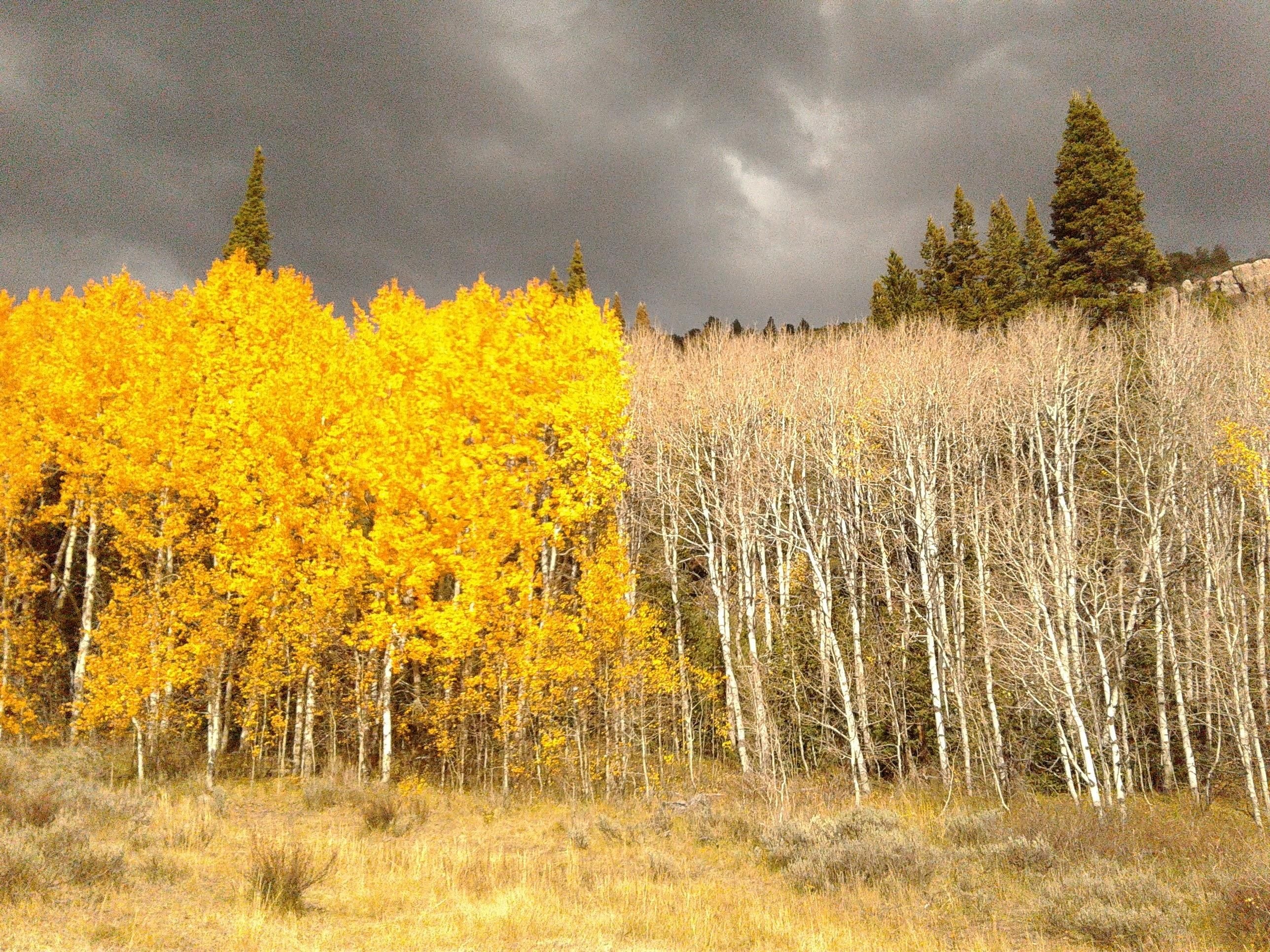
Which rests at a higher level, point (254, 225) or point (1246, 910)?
point (254, 225)

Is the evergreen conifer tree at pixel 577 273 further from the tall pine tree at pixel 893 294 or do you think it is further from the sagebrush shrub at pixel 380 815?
the sagebrush shrub at pixel 380 815

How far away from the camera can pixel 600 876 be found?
11.3 m

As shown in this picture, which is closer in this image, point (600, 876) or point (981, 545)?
point (600, 876)

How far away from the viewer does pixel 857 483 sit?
22500 mm

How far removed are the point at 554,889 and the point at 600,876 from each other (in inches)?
49.1

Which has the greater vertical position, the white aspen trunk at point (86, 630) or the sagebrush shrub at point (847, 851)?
the white aspen trunk at point (86, 630)

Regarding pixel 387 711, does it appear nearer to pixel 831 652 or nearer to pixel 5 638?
pixel 5 638

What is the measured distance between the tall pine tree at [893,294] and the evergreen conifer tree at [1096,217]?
10.4 m

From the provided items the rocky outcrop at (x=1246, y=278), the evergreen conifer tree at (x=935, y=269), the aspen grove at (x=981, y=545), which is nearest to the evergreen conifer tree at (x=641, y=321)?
the aspen grove at (x=981, y=545)

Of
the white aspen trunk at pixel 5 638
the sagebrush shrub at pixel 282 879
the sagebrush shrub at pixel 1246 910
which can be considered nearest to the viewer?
the sagebrush shrub at pixel 1246 910

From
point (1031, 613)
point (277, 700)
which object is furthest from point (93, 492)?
point (1031, 613)

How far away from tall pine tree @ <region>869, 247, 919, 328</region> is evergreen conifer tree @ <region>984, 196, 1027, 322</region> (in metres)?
4.06

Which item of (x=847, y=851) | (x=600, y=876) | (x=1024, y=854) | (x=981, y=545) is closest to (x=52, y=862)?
(x=600, y=876)

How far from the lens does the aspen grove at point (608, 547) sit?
16.3 meters
